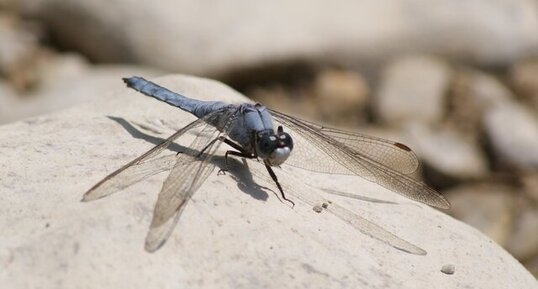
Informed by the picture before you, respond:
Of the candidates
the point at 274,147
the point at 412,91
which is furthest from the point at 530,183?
the point at 274,147

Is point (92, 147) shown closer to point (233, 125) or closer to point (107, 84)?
point (233, 125)

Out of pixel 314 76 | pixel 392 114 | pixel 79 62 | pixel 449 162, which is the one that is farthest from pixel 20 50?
pixel 449 162

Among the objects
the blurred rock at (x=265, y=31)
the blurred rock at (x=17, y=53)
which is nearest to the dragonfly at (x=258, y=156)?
the blurred rock at (x=265, y=31)

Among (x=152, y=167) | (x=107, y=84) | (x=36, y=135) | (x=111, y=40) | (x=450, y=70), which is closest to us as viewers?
(x=152, y=167)

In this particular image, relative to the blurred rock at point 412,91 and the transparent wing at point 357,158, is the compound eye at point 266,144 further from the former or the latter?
the blurred rock at point 412,91

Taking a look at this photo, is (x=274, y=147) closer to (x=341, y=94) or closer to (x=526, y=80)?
(x=341, y=94)

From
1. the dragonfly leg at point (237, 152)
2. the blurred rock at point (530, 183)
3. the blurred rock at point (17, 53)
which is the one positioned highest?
the blurred rock at point (530, 183)
